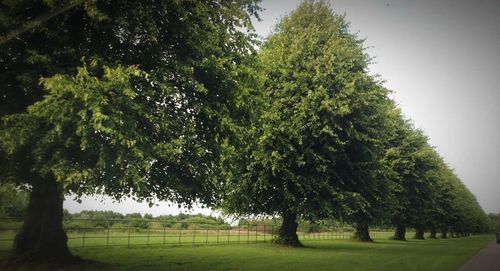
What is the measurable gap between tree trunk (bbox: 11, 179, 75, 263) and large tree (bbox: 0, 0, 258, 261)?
4 cm

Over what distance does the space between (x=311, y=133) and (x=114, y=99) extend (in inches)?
747

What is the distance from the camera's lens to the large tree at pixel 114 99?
1182 centimetres

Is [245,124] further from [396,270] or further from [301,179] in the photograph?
[301,179]

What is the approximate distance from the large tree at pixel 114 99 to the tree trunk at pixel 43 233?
0.04 meters

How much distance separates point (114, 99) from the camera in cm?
1204

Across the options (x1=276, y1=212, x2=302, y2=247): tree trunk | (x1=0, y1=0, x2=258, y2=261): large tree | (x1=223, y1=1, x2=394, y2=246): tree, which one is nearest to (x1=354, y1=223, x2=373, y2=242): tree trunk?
(x1=276, y1=212, x2=302, y2=247): tree trunk

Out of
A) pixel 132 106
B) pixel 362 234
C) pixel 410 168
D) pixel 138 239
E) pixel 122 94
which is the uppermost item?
pixel 410 168

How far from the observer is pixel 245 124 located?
18219 millimetres

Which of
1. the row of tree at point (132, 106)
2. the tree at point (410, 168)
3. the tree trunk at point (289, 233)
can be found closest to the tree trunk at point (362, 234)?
the tree at point (410, 168)

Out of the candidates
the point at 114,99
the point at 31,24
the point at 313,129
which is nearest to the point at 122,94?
the point at 114,99

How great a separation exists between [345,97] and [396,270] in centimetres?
1261

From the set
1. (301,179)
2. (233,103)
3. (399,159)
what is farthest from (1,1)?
(399,159)

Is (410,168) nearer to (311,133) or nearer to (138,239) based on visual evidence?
(311,133)

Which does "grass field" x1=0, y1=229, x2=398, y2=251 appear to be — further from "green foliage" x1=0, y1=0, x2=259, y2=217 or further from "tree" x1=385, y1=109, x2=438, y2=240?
"tree" x1=385, y1=109, x2=438, y2=240
